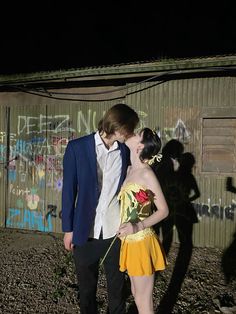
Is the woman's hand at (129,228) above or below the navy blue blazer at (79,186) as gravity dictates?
below

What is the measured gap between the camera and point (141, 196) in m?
3.01

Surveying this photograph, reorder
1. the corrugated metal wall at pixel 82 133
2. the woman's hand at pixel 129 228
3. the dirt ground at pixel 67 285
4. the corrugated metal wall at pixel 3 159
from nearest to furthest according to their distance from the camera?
the woman's hand at pixel 129 228 < the dirt ground at pixel 67 285 < the corrugated metal wall at pixel 82 133 < the corrugated metal wall at pixel 3 159

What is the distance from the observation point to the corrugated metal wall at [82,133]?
623 cm

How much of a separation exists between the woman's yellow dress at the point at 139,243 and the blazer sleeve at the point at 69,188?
39 cm

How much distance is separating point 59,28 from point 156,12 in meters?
2.33

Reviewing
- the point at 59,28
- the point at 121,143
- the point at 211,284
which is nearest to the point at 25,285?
the point at 211,284

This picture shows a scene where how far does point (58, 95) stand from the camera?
717 cm

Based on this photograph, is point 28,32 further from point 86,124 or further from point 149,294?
point 149,294

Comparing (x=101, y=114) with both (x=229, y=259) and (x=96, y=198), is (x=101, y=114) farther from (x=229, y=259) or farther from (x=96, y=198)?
(x=96, y=198)

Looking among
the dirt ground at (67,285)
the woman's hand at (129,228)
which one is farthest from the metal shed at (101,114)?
the woman's hand at (129,228)

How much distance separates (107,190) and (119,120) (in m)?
0.60

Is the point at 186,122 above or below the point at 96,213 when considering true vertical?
above

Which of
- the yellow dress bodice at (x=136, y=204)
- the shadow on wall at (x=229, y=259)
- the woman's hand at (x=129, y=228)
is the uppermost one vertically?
the yellow dress bodice at (x=136, y=204)

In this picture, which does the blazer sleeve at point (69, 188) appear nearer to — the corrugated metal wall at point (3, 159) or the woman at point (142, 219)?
the woman at point (142, 219)
